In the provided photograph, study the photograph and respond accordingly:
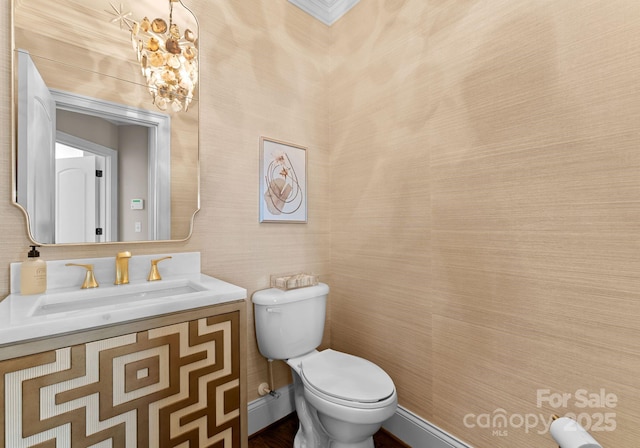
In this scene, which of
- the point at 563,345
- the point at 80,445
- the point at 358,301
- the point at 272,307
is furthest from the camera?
the point at 358,301

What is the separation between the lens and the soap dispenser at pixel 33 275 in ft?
3.36

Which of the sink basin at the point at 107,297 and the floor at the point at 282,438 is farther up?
the sink basin at the point at 107,297

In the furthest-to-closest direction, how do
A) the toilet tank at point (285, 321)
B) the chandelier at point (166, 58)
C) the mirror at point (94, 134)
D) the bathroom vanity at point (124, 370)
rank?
the toilet tank at point (285, 321) → the chandelier at point (166, 58) → the mirror at point (94, 134) → the bathroom vanity at point (124, 370)

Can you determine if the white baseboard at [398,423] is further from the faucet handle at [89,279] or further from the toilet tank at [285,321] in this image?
the faucet handle at [89,279]

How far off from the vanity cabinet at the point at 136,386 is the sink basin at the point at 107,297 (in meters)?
0.12

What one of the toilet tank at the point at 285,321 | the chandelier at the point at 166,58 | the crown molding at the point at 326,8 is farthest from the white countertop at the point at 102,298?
the crown molding at the point at 326,8

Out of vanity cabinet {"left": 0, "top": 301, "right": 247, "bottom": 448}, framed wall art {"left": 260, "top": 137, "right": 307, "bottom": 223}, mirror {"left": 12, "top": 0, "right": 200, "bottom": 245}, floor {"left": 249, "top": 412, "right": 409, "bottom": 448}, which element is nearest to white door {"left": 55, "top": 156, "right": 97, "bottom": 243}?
mirror {"left": 12, "top": 0, "right": 200, "bottom": 245}

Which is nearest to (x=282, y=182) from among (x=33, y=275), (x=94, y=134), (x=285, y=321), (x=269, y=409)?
(x=285, y=321)

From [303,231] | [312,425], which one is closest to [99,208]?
[303,231]

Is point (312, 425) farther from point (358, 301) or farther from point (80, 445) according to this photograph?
point (80, 445)

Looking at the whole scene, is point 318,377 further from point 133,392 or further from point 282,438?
point 133,392

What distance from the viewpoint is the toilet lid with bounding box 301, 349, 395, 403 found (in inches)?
47.5

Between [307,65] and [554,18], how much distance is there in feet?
4.13

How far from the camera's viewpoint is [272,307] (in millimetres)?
1501
